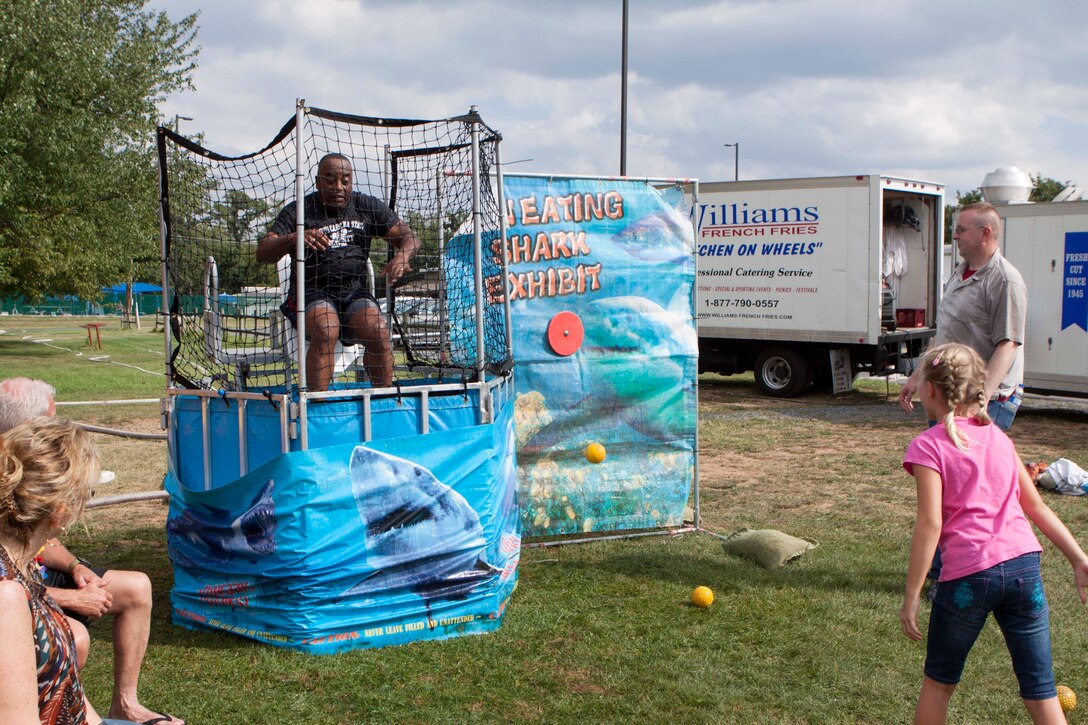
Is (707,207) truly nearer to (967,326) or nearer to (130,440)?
(130,440)

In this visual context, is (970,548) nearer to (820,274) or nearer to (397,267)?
→ (397,267)

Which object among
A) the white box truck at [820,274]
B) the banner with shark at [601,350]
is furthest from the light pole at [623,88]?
the banner with shark at [601,350]

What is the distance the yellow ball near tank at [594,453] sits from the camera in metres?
6.03

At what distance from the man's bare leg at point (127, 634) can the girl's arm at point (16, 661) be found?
161 centimetres

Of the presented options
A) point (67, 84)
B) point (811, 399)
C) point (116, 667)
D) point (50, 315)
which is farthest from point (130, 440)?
point (50, 315)

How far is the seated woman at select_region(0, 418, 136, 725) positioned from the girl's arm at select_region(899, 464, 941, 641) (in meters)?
2.33

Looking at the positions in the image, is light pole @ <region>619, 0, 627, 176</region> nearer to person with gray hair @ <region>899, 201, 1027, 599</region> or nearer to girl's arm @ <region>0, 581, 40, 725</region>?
person with gray hair @ <region>899, 201, 1027, 599</region>

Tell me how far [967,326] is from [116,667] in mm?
4346

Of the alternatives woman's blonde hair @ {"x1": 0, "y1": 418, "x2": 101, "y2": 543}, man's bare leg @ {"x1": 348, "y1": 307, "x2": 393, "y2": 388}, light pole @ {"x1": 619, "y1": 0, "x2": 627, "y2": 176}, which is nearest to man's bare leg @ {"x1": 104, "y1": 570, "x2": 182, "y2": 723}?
woman's blonde hair @ {"x1": 0, "y1": 418, "x2": 101, "y2": 543}

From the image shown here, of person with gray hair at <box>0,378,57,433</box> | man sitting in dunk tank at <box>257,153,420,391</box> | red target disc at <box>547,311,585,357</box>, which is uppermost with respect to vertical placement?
man sitting in dunk tank at <box>257,153,420,391</box>

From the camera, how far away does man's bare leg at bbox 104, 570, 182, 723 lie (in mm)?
3416

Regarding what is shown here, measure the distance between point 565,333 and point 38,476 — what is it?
4046mm

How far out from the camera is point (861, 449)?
9.64 meters

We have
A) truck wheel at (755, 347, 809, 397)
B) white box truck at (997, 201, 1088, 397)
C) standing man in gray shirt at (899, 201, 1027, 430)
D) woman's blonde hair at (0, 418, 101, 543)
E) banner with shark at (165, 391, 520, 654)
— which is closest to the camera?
woman's blonde hair at (0, 418, 101, 543)
